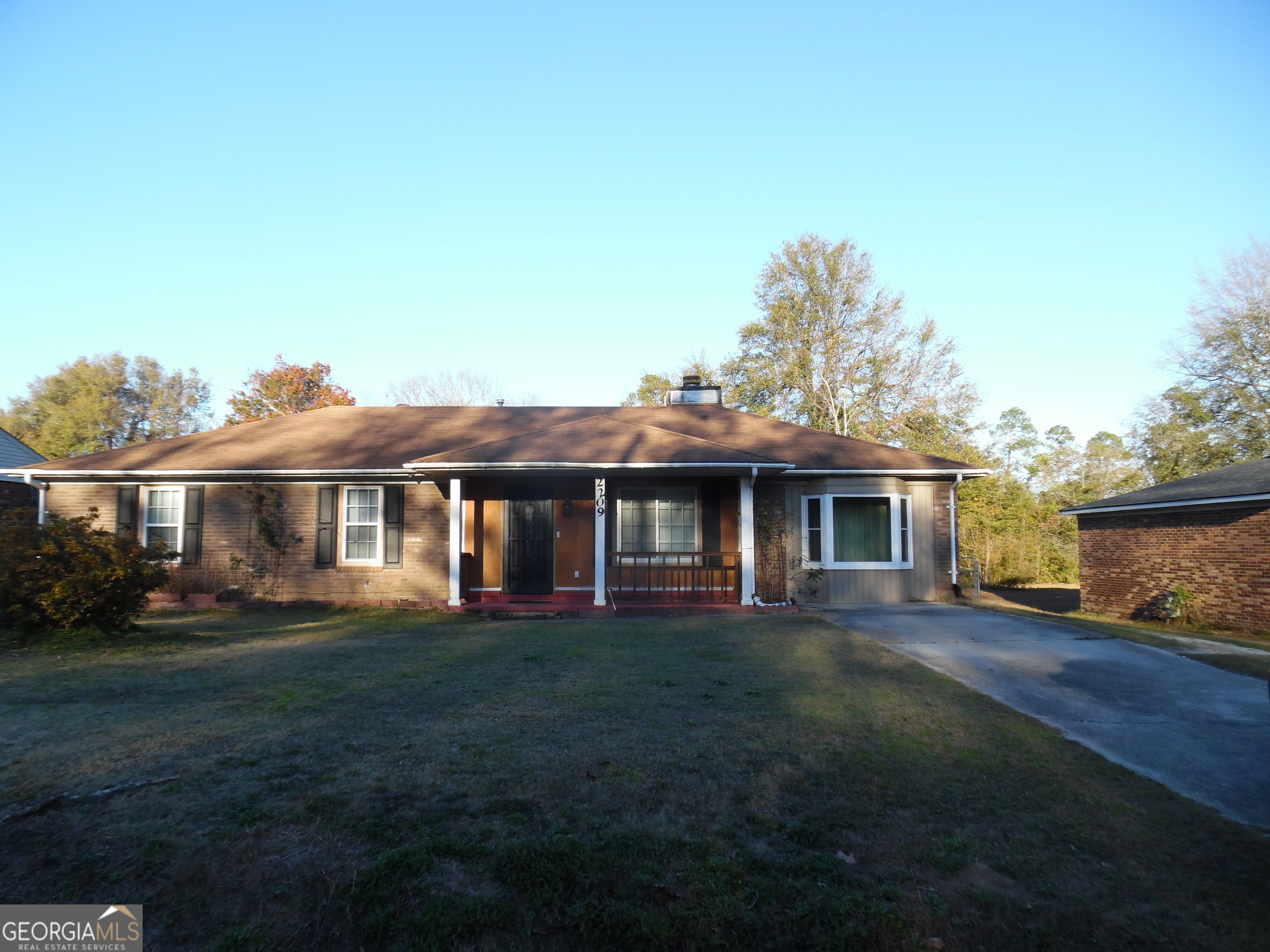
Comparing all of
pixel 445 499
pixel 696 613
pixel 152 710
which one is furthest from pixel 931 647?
pixel 445 499

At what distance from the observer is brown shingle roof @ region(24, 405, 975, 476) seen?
44.9 ft

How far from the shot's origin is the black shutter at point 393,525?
45.6 ft

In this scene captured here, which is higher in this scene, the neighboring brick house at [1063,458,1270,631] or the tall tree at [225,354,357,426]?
the tall tree at [225,354,357,426]

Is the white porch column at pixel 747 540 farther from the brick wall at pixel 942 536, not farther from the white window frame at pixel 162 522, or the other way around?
the white window frame at pixel 162 522

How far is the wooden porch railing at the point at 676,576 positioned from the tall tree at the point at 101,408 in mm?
35597

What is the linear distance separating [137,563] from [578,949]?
8358 millimetres

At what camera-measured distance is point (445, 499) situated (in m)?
14.0

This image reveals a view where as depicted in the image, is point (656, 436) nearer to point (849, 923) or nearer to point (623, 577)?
point (623, 577)

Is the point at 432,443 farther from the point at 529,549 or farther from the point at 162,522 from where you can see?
the point at 162,522

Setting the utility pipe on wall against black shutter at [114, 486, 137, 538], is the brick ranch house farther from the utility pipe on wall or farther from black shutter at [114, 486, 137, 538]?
the utility pipe on wall

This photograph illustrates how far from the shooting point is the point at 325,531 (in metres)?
14.0

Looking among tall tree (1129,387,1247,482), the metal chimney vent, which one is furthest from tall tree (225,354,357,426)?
tall tree (1129,387,1247,482)

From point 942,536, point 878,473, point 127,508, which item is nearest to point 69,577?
point 127,508

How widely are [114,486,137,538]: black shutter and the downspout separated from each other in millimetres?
1217
